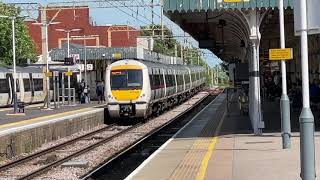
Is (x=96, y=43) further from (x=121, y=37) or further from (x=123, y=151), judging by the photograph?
(x=123, y=151)

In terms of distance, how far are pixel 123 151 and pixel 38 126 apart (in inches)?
159

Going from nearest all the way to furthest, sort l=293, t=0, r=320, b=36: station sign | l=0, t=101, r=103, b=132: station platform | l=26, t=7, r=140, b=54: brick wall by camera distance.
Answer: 1. l=293, t=0, r=320, b=36: station sign
2. l=0, t=101, r=103, b=132: station platform
3. l=26, t=7, r=140, b=54: brick wall

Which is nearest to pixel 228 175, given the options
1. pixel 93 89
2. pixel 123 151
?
pixel 123 151

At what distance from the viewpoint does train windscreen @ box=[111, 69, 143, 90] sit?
95.6 ft

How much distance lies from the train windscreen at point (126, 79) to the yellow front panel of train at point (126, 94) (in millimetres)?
197

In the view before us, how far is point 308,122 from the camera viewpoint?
8039 millimetres

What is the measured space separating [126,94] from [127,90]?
0.20m

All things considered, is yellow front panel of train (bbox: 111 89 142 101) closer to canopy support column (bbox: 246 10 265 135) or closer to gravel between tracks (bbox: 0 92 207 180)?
gravel between tracks (bbox: 0 92 207 180)

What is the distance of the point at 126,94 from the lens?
29.0 m

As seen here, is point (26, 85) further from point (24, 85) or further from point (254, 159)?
point (254, 159)

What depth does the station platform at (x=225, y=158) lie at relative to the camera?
1123cm

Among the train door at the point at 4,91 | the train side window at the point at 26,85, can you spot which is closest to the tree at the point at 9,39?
the train side window at the point at 26,85

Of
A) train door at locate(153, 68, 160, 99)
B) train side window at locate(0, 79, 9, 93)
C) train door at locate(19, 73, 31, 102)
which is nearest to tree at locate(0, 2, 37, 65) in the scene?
train door at locate(19, 73, 31, 102)

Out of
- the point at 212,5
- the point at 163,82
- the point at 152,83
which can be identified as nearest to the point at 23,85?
the point at 163,82
